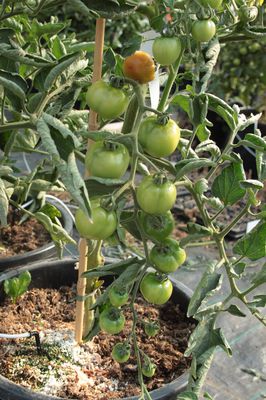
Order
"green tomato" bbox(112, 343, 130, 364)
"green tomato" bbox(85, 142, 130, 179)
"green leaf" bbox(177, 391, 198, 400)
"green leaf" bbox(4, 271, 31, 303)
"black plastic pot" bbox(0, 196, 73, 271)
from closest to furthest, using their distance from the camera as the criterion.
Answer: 1. "green tomato" bbox(85, 142, 130, 179)
2. "green leaf" bbox(177, 391, 198, 400)
3. "green tomato" bbox(112, 343, 130, 364)
4. "green leaf" bbox(4, 271, 31, 303)
5. "black plastic pot" bbox(0, 196, 73, 271)

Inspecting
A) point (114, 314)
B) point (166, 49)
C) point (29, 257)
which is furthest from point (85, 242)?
point (29, 257)

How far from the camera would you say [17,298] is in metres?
1.21

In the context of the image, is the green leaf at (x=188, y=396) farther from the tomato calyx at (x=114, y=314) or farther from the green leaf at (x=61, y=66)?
the green leaf at (x=61, y=66)

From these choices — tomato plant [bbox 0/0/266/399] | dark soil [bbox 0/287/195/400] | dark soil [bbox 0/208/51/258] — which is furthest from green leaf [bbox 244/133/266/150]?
dark soil [bbox 0/208/51/258]

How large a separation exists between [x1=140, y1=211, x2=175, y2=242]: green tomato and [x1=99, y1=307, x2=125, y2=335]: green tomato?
15 cm

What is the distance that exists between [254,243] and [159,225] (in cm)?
14

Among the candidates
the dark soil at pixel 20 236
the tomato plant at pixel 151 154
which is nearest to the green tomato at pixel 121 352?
the tomato plant at pixel 151 154

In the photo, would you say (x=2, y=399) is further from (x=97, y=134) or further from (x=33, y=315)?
(x=97, y=134)

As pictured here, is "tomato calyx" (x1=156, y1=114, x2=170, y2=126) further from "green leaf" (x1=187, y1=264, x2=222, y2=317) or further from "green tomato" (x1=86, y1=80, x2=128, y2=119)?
"green leaf" (x1=187, y1=264, x2=222, y2=317)

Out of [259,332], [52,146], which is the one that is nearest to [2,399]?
[52,146]

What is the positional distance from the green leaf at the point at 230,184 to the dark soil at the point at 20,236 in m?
0.89

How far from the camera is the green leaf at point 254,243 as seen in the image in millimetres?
754

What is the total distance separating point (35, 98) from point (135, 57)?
0.18 metres

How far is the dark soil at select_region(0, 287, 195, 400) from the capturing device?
1001 mm
